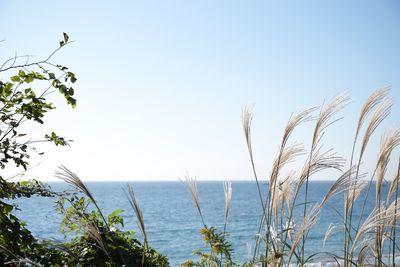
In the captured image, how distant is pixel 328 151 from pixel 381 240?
737mm

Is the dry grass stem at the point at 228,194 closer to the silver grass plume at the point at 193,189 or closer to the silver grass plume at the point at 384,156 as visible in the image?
the silver grass plume at the point at 193,189

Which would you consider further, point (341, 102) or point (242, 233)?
point (242, 233)

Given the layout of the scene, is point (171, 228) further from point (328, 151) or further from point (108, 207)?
point (328, 151)

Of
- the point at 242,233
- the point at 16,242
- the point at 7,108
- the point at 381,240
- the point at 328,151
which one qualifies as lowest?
the point at 242,233

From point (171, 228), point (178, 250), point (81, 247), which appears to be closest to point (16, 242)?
point (81, 247)

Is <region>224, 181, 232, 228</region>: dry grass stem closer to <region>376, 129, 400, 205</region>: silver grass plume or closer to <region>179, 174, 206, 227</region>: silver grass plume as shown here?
<region>179, 174, 206, 227</region>: silver grass plume

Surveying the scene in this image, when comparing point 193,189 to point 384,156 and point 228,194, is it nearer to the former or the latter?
point 228,194

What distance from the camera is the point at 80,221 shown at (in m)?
2.00

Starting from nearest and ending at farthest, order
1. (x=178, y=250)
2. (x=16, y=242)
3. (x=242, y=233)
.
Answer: (x=16, y=242), (x=178, y=250), (x=242, y=233)

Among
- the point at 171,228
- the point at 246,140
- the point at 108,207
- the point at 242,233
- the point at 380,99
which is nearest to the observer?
the point at 246,140

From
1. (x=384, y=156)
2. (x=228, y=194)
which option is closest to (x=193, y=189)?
(x=228, y=194)

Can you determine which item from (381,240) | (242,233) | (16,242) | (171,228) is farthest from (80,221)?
(171,228)

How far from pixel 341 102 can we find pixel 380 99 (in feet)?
1.07

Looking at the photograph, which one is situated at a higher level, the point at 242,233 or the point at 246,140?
the point at 246,140
